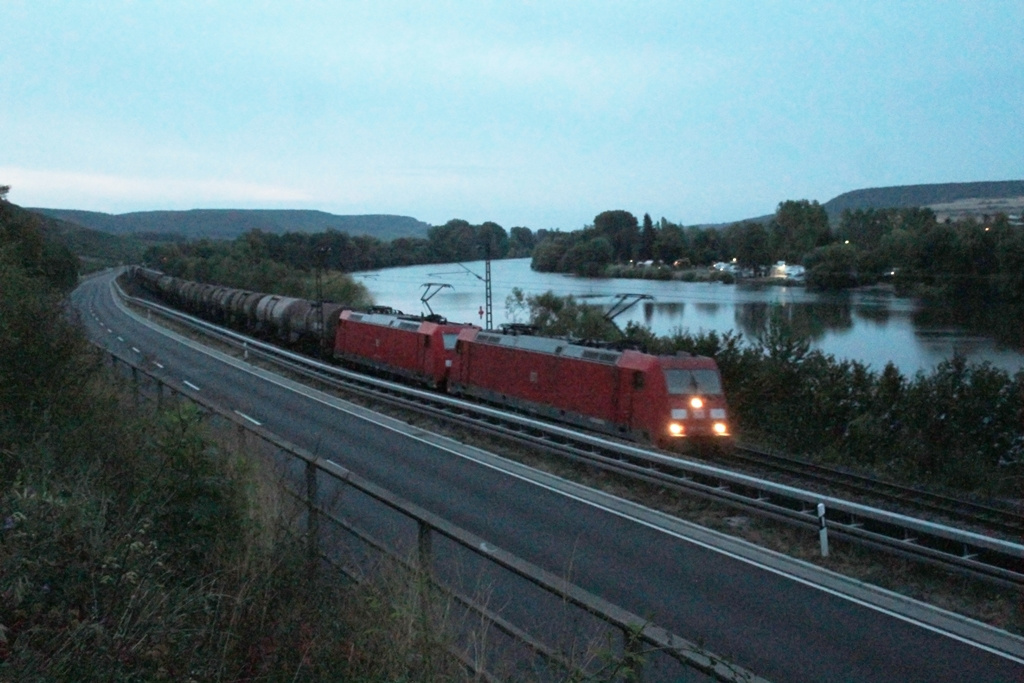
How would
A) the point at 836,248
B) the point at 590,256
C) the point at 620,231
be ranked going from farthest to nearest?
1. the point at 620,231
2. the point at 590,256
3. the point at 836,248

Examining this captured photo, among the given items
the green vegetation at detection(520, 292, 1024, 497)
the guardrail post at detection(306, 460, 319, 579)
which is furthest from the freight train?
the guardrail post at detection(306, 460, 319, 579)

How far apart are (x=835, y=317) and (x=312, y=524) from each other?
25.8 meters

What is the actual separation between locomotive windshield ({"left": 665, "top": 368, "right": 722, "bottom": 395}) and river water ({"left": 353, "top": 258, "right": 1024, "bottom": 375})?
7.77 m

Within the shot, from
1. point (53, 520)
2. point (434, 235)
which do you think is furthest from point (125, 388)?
point (434, 235)

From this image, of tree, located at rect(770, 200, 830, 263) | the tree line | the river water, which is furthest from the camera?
tree, located at rect(770, 200, 830, 263)

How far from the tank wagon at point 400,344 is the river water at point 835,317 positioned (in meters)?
3.63

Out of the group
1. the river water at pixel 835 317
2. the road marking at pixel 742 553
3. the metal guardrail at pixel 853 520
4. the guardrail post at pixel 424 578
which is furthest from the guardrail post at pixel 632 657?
the river water at pixel 835 317

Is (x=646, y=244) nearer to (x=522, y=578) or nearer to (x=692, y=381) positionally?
(x=692, y=381)

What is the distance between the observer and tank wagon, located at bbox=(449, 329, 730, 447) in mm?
19484

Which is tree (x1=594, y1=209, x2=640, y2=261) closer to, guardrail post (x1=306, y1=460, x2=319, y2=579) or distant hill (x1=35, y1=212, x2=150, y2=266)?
distant hill (x1=35, y1=212, x2=150, y2=266)

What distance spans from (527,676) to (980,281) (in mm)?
21180

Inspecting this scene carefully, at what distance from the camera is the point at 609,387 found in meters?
21.1

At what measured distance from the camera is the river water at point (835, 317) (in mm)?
24266

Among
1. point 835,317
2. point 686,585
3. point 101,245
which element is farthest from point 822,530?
point 101,245
